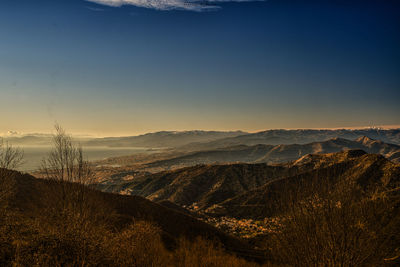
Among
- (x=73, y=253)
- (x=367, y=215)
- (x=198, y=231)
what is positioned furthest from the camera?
(x=198, y=231)

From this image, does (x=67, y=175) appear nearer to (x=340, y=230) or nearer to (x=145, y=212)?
(x=340, y=230)

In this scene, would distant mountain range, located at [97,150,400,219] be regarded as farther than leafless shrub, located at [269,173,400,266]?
Yes

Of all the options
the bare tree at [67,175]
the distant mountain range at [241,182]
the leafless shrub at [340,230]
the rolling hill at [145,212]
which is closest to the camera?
the leafless shrub at [340,230]

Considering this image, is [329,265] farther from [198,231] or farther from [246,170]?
[246,170]

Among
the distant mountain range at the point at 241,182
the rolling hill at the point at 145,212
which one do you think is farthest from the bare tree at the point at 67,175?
the distant mountain range at the point at 241,182

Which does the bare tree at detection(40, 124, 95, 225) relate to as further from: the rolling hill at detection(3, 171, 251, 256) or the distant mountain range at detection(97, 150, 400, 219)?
the distant mountain range at detection(97, 150, 400, 219)

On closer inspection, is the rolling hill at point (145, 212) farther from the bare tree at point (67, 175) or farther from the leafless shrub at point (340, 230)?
the leafless shrub at point (340, 230)

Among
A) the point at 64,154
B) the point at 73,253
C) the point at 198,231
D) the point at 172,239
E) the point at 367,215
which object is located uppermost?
the point at 64,154

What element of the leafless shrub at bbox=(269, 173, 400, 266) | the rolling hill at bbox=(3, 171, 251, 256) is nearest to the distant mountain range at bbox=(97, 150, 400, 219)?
the rolling hill at bbox=(3, 171, 251, 256)

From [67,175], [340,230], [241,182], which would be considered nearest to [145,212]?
[67,175]

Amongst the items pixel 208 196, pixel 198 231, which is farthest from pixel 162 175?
pixel 198 231

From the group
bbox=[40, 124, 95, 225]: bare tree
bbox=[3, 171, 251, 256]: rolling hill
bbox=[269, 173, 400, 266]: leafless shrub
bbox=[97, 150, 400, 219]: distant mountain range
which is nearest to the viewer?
bbox=[269, 173, 400, 266]: leafless shrub
